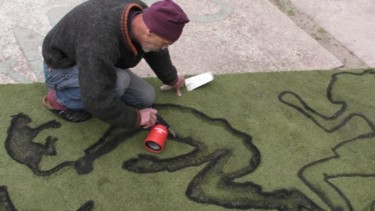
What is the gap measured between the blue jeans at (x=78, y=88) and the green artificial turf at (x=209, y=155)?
0.47 ft

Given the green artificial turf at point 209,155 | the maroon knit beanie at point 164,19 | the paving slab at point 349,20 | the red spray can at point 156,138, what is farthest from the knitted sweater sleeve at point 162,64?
the paving slab at point 349,20

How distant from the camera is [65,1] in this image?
3.58 m

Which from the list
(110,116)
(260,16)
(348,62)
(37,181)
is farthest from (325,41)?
(37,181)

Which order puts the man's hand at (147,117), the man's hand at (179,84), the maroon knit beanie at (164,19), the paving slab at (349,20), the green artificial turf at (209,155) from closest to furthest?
the maroon knit beanie at (164,19)
the green artificial turf at (209,155)
the man's hand at (147,117)
the man's hand at (179,84)
the paving slab at (349,20)

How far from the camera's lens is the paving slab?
3.52 metres

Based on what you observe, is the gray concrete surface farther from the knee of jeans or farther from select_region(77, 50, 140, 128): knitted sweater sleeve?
select_region(77, 50, 140, 128): knitted sweater sleeve

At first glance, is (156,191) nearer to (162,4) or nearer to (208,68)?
(162,4)

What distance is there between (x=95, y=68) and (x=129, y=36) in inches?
9.3

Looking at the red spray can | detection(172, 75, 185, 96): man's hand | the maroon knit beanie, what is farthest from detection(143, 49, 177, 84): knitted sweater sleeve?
the maroon knit beanie

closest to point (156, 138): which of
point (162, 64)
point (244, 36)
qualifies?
point (162, 64)

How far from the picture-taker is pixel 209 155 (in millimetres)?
2459

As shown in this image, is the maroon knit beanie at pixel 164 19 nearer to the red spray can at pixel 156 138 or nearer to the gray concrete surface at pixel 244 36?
the red spray can at pixel 156 138

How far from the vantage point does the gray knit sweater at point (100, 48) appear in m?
1.98

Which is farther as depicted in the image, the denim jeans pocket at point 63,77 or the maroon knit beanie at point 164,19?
the denim jeans pocket at point 63,77
